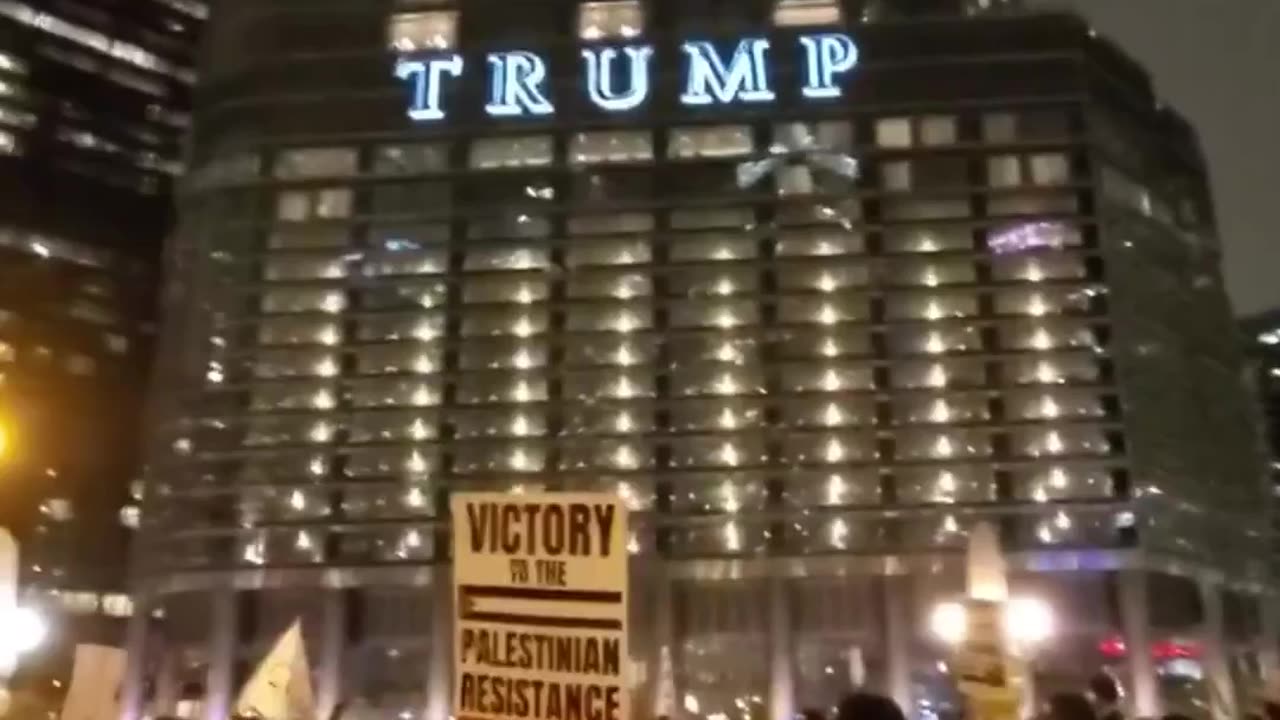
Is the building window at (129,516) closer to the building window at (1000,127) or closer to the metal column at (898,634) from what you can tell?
the metal column at (898,634)

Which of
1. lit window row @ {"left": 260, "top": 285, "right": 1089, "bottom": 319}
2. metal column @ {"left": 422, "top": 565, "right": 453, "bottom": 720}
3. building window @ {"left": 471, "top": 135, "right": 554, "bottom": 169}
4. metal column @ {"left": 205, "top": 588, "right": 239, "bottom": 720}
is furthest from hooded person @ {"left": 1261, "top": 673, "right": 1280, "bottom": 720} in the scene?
building window @ {"left": 471, "top": 135, "right": 554, "bottom": 169}

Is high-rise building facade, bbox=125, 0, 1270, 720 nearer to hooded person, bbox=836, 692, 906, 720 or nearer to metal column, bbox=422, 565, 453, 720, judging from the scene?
metal column, bbox=422, 565, 453, 720

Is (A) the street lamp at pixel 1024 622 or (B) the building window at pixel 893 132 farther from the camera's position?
(B) the building window at pixel 893 132

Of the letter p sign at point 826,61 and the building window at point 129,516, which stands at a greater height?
the letter p sign at point 826,61

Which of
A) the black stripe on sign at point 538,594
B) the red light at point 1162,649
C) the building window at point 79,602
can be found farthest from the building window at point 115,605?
the black stripe on sign at point 538,594

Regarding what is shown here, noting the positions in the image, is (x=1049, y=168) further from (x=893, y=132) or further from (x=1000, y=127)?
(x=893, y=132)

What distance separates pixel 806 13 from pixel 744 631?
34928 mm

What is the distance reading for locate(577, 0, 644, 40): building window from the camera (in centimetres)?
8038

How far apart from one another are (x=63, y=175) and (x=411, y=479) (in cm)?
4852

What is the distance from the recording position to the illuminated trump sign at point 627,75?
7712cm

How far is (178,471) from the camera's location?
7275 centimetres

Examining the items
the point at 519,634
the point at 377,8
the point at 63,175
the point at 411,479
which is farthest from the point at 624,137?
the point at 519,634

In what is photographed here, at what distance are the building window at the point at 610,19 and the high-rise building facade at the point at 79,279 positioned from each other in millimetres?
41186

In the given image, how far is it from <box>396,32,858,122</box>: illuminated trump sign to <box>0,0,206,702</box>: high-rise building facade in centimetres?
3234
